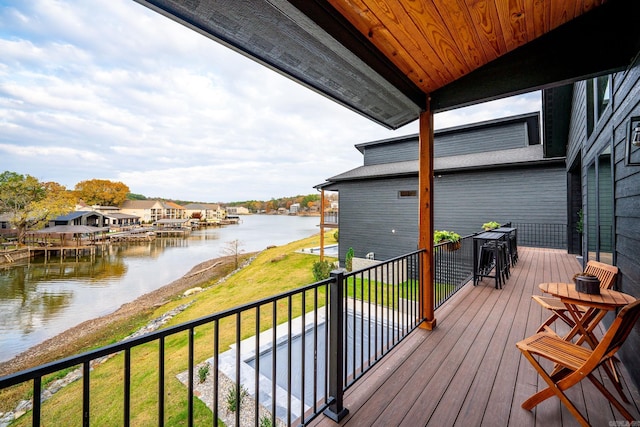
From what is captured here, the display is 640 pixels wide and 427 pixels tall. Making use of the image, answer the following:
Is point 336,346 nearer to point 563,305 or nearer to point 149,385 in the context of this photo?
point 563,305

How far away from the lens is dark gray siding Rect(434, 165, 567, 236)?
827 cm

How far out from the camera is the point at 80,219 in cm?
3009

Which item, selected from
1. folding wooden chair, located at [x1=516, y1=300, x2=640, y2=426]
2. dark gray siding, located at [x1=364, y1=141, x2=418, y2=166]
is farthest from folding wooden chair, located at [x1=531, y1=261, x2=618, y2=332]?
dark gray siding, located at [x1=364, y1=141, x2=418, y2=166]

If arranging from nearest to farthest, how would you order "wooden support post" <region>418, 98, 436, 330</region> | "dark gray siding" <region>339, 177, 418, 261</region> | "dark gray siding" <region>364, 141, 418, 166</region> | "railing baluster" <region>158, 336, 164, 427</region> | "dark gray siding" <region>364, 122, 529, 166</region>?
"railing baluster" <region>158, 336, 164, 427</region>, "wooden support post" <region>418, 98, 436, 330</region>, "dark gray siding" <region>364, 122, 529, 166</region>, "dark gray siding" <region>339, 177, 418, 261</region>, "dark gray siding" <region>364, 141, 418, 166</region>

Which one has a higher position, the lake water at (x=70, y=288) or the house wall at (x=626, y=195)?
the house wall at (x=626, y=195)

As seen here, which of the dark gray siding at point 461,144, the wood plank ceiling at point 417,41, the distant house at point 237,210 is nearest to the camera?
the wood plank ceiling at point 417,41

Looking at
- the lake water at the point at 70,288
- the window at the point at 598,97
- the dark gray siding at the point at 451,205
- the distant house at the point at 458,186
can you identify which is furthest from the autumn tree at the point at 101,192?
the window at the point at 598,97

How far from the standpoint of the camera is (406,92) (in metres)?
2.55

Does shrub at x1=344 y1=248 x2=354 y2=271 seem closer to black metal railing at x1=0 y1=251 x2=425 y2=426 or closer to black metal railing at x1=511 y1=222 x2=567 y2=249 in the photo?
black metal railing at x1=0 y1=251 x2=425 y2=426

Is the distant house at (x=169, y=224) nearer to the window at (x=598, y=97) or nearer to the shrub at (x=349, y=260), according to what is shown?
the shrub at (x=349, y=260)

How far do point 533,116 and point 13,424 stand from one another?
17.5m

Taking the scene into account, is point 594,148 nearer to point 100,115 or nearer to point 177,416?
point 177,416

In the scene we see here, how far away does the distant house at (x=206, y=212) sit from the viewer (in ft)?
200

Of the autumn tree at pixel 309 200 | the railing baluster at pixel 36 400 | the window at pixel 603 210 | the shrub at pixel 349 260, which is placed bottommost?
the shrub at pixel 349 260
